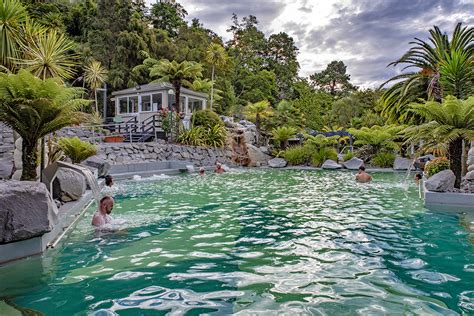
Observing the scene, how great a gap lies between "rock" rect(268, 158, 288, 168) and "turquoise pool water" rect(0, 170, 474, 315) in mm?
13456

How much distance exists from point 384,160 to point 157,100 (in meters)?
15.4

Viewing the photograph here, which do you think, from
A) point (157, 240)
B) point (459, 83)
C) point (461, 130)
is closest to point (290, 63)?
point (459, 83)

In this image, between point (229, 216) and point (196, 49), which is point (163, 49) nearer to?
point (196, 49)

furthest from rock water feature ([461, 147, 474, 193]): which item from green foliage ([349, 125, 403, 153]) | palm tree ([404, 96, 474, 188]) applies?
green foliage ([349, 125, 403, 153])

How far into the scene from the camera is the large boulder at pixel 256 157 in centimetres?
2266

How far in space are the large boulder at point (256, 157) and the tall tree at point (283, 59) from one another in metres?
23.1

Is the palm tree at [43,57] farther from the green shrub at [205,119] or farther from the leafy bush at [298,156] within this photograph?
the leafy bush at [298,156]

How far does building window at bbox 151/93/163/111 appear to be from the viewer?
24609 mm

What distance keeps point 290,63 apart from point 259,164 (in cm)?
2748

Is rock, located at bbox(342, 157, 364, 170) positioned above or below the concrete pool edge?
above

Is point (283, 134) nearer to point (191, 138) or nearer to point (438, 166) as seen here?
point (191, 138)

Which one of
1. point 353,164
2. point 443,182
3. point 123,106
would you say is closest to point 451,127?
point 443,182

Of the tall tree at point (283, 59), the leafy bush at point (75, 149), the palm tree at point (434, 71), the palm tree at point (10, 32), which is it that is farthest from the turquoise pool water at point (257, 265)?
the tall tree at point (283, 59)

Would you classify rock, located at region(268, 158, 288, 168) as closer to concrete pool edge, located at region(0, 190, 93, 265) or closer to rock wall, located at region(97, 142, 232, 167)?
rock wall, located at region(97, 142, 232, 167)
